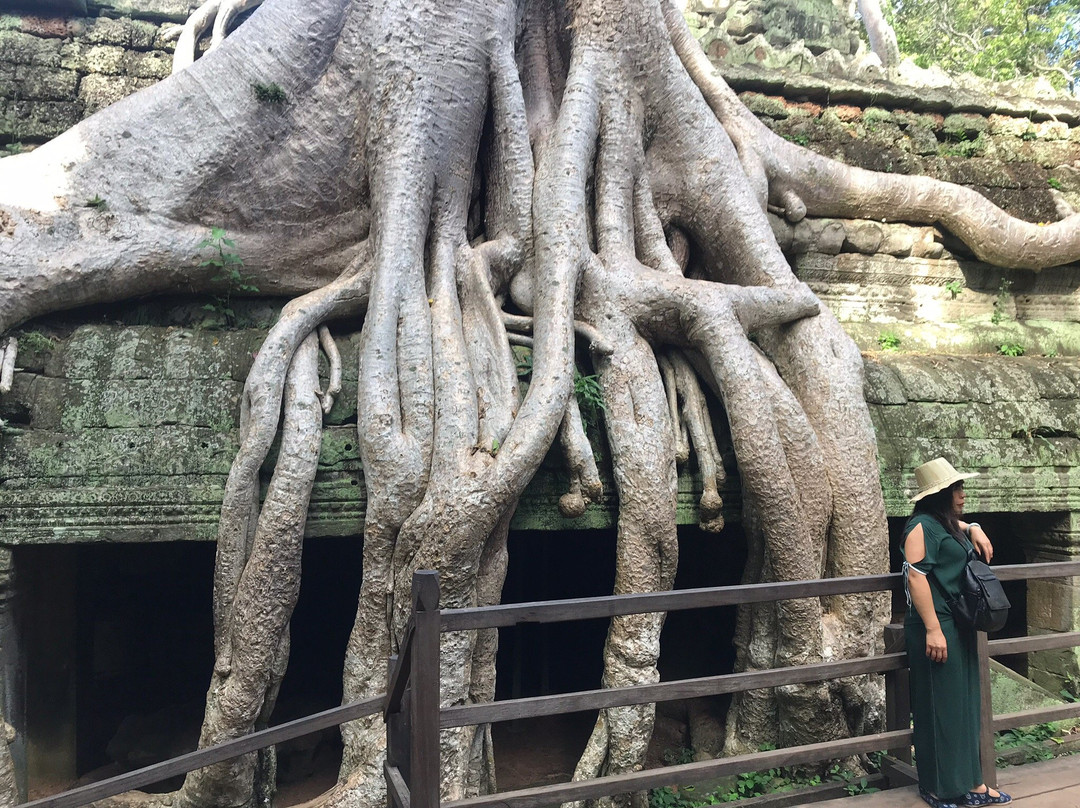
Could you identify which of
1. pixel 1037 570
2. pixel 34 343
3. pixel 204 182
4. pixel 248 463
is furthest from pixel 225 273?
pixel 1037 570

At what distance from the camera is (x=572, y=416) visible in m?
2.77

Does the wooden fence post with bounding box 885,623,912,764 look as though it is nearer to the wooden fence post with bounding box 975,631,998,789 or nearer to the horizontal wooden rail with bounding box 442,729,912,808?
the horizontal wooden rail with bounding box 442,729,912,808

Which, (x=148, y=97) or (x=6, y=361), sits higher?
(x=148, y=97)

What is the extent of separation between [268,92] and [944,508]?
3.14 meters

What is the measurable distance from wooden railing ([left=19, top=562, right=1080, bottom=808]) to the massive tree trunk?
22.6 inches

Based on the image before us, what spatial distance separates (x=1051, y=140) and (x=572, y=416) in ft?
14.7

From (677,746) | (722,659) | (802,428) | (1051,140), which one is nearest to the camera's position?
(802,428)

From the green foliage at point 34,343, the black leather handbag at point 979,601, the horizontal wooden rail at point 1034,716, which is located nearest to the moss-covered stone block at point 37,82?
the green foliage at point 34,343

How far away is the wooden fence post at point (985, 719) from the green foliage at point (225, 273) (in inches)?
121

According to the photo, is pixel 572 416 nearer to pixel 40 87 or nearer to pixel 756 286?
pixel 756 286

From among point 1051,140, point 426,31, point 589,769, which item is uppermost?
point 1051,140

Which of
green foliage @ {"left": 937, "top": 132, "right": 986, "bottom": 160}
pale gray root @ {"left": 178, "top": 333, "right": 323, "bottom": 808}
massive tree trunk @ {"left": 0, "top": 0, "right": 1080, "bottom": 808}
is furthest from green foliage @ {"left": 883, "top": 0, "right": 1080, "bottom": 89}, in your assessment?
pale gray root @ {"left": 178, "top": 333, "right": 323, "bottom": 808}

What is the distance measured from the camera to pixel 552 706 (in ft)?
5.99

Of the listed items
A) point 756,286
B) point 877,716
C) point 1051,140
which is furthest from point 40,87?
point 1051,140
